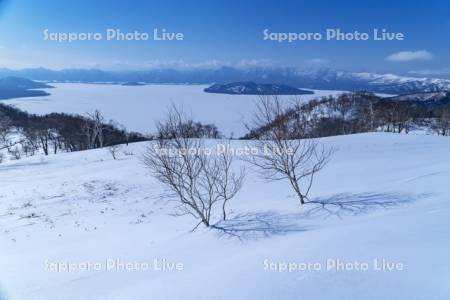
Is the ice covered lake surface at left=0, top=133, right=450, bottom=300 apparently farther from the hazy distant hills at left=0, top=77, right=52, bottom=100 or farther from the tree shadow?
the hazy distant hills at left=0, top=77, right=52, bottom=100

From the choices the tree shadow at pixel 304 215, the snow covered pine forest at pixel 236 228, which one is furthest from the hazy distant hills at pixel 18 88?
the tree shadow at pixel 304 215

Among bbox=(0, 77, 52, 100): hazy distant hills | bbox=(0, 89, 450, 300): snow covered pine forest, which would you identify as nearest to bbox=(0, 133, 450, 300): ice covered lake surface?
bbox=(0, 89, 450, 300): snow covered pine forest

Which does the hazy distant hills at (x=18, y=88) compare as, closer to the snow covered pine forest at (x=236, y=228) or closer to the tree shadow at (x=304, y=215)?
the snow covered pine forest at (x=236, y=228)

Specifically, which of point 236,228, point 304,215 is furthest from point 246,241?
point 304,215

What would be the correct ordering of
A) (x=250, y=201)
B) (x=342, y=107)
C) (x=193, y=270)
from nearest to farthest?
(x=193, y=270) < (x=250, y=201) < (x=342, y=107)

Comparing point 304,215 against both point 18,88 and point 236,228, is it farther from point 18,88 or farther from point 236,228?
point 18,88

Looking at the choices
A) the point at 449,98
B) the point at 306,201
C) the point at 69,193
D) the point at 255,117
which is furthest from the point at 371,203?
the point at 449,98

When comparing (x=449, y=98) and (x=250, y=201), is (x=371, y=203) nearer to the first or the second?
(x=250, y=201)
